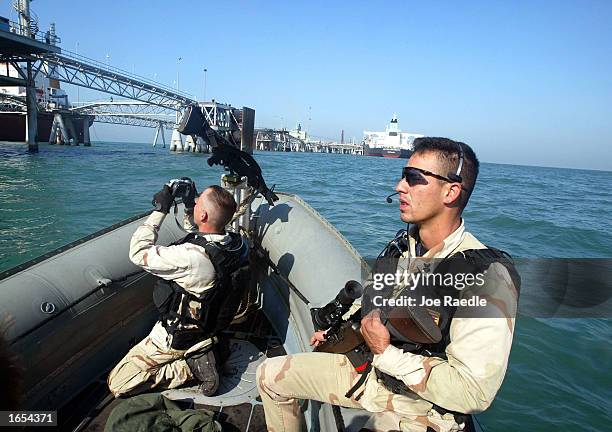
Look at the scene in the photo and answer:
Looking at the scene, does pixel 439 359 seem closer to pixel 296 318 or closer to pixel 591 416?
pixel 296 318

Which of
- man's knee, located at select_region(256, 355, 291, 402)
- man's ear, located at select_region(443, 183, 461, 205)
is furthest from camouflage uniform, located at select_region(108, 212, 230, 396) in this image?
man's ear, located at select_region(443, 183, 461, 205)

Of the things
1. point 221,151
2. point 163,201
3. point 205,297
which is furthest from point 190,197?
point 205,297

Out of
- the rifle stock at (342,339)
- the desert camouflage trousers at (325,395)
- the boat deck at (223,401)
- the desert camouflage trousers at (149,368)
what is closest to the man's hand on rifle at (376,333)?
the rifle stock at (342,339)

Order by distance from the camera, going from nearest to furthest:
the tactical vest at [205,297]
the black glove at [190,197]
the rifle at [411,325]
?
the rifle at [411,325] → the tactical vest at [205,297] → the black glove at [190,197]

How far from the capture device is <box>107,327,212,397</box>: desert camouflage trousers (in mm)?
2523

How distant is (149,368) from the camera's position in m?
2.58

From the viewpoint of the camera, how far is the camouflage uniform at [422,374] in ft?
4.29

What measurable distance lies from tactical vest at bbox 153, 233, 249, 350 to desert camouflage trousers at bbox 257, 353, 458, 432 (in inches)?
27.6

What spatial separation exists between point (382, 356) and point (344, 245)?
5.93 ft

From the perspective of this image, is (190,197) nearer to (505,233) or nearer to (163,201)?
(163,201)

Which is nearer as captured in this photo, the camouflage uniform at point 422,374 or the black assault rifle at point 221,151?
the camouflage uniform at point 422,374

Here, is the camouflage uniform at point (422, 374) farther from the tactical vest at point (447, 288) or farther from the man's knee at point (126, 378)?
the man's knee at point (126, 378)

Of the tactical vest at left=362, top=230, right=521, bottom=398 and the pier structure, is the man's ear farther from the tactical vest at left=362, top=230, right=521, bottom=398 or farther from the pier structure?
the pier structure

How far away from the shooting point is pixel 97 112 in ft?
178
